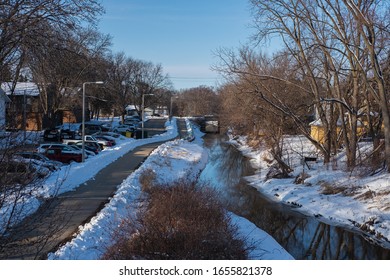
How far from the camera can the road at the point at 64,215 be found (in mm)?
6387

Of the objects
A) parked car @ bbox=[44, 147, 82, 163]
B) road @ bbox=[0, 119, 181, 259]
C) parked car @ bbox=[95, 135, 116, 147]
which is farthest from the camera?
parked car @ bbox=[95, 135, 116, 147]

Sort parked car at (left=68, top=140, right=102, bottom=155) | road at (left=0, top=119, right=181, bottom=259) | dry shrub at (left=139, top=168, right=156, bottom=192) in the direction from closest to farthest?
road at (left=0, top=119, right=181, bottom=259), dry shrub at (left=139, top=168, right=156, bottom=192), parked car at (left=68, top=140, right=102, bottom=155)

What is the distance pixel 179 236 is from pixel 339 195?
46.5 feet

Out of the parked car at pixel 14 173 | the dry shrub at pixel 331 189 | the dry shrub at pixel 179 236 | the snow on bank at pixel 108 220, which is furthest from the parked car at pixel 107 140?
the parked car at pixel 14 173

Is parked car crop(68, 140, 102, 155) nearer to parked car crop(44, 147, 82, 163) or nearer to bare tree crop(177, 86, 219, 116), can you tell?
parked car crop(44, 147, 82, 163)

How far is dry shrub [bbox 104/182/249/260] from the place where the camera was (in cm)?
824

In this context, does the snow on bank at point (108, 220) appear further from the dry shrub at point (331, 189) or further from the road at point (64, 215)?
the dry shrub at point (331, 189)

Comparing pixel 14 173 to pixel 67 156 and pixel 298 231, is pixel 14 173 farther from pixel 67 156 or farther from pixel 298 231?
pixel 67 156

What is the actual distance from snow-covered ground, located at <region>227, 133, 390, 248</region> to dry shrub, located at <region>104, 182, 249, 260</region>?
766 centimetres

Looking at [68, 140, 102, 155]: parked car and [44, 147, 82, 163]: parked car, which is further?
[68, 140, 102, 155]: parked car

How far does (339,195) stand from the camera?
68.3 feet

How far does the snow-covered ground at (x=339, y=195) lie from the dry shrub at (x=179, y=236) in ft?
25.1

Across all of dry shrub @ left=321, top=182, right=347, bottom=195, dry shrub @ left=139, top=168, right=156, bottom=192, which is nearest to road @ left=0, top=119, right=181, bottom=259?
dry shrub @ left=139, top=168, right=156, bottom=192

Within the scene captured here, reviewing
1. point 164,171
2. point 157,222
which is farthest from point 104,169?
point 157,222
